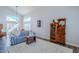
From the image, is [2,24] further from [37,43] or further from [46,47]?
[46,47]

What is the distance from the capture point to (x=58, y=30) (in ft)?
5.22

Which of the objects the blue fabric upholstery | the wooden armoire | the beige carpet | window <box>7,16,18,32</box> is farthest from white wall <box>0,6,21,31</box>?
the wooden armoire

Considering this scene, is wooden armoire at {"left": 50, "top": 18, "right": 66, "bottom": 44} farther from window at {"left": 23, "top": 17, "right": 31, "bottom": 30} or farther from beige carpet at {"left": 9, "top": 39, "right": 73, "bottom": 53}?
window at {"left": 23, "top": 17, "right": 31, "bottom": 30}

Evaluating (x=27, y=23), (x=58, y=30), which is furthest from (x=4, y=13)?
(x=58, y=30)

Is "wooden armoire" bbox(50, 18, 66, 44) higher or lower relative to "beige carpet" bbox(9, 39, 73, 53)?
higher

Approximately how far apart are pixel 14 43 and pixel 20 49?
147mm

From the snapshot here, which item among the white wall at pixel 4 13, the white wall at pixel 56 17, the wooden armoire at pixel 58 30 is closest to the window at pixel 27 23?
the white wall at pixel 56 17

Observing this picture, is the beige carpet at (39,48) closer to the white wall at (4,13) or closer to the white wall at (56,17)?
the white wall at (56,17)

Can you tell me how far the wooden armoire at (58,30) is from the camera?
5.11 feet

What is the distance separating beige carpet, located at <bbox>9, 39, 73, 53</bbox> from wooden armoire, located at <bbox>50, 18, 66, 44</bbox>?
11 cm

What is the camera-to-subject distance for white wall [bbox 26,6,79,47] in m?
1.52

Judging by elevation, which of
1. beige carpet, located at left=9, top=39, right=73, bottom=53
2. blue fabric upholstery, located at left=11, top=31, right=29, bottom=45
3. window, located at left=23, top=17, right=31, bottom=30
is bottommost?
beige carpet, located at left=9, top=39, right=73, bottom=53

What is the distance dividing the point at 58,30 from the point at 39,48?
457 millimetres
